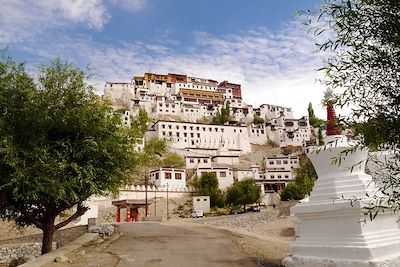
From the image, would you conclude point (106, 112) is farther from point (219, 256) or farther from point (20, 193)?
point (219, 256)

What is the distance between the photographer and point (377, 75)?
14.5ft

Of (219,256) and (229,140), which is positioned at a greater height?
(229,140)

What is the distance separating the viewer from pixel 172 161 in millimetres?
83688

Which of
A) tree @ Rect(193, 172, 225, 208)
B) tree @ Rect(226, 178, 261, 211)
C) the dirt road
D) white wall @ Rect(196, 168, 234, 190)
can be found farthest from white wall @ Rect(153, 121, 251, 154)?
the dirt road

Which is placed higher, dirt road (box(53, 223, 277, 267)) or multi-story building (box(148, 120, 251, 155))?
multi-story building (box(148, 120, 251, 155))

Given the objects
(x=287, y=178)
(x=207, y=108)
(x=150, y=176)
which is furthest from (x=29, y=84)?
(x=207, y=108)

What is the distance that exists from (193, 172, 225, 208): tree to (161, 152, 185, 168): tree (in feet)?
43.0

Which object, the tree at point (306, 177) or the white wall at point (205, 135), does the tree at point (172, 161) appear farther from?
the tree at point (306, 177)

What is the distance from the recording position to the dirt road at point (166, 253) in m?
12.6

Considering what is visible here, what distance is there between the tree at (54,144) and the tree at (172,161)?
219 ft

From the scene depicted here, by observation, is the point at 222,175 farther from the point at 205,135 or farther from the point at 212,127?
the point at 212,127

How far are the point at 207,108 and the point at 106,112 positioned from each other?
104544mm

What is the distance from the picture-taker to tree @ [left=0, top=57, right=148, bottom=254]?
44.0ft

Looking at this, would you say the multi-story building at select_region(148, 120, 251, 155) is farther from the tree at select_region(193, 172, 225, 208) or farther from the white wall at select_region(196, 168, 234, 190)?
the tree at select_region(193, 172, 225, 208)
